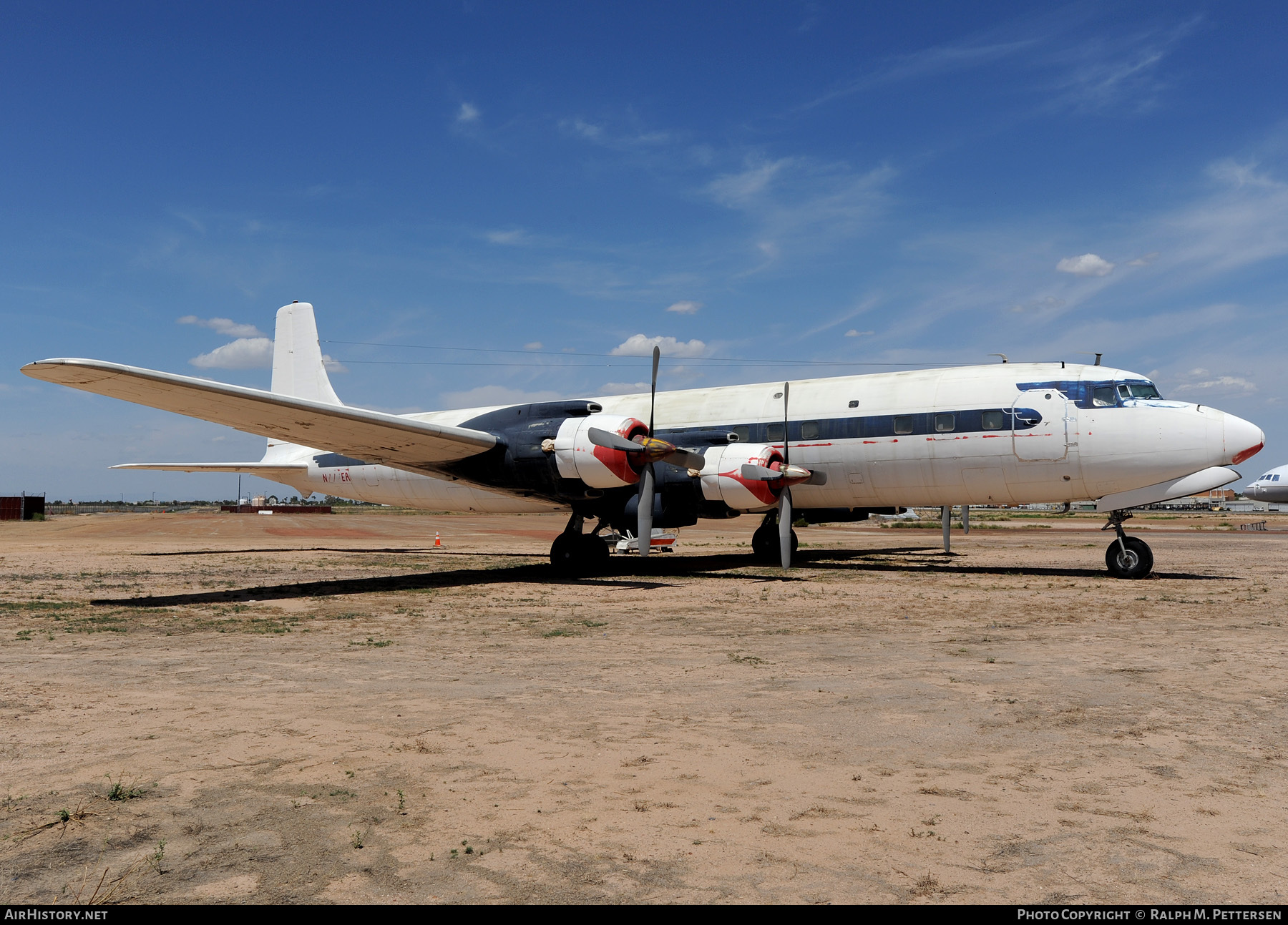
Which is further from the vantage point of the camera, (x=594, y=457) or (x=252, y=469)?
(x=252, y=469)

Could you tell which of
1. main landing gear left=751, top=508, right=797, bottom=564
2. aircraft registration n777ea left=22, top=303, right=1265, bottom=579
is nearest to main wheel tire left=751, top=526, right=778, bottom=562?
main landing gear left=751, top=508, right=797, bottom=564

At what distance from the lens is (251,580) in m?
17.6

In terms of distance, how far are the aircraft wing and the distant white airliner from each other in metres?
60.0

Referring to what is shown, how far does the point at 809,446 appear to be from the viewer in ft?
66.0

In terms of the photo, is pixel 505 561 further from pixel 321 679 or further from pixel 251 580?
pixel 321 679

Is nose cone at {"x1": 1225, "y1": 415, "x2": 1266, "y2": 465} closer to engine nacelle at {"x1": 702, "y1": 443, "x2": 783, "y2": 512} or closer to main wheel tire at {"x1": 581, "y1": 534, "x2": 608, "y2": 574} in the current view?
engine nacelle at {"x1": 702, "y1": 443, "x2": 783, "y2": 512}

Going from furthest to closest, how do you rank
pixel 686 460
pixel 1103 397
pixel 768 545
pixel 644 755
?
pixel 768 545
pixel 686 460
pixel 1103 397
pixel 644 755

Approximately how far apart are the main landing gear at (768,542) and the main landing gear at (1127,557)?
25.6 ft

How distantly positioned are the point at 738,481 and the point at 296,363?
15.8 metres

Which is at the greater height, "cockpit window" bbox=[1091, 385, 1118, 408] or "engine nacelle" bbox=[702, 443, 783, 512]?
"cockpit window" bbox=[1091, 385, 1118, 408]

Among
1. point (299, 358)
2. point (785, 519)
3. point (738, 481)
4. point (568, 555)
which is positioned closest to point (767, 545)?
point (785, 519)

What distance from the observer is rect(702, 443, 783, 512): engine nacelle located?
1870 cm

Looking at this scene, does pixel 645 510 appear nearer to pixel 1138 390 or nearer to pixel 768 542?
pixel 768 542

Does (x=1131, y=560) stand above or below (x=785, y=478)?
below
